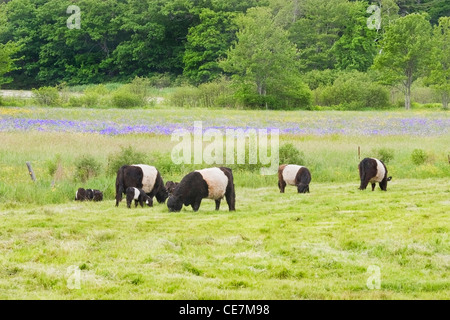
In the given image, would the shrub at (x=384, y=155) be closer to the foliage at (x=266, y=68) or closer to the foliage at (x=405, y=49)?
the foliage at (x=266, y=68)

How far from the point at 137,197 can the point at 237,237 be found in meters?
4.60

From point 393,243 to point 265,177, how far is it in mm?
10017

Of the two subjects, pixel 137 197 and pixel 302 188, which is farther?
pixel 302 188

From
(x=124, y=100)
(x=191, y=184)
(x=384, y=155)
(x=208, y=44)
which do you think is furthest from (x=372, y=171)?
(x=208, y=44)

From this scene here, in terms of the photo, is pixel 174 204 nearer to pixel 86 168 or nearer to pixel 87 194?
pixel 87 194

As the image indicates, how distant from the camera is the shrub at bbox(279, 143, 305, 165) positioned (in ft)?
72.6

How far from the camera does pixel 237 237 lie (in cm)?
1115

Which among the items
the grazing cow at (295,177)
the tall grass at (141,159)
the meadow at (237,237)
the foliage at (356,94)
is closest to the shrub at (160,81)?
the foliage at (356,94)

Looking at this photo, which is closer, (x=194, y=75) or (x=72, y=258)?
(x=72, y=258)

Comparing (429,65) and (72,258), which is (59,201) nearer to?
(72,258)

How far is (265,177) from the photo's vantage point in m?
20.3

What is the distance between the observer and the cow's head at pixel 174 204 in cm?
1422

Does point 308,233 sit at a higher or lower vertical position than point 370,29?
lower
